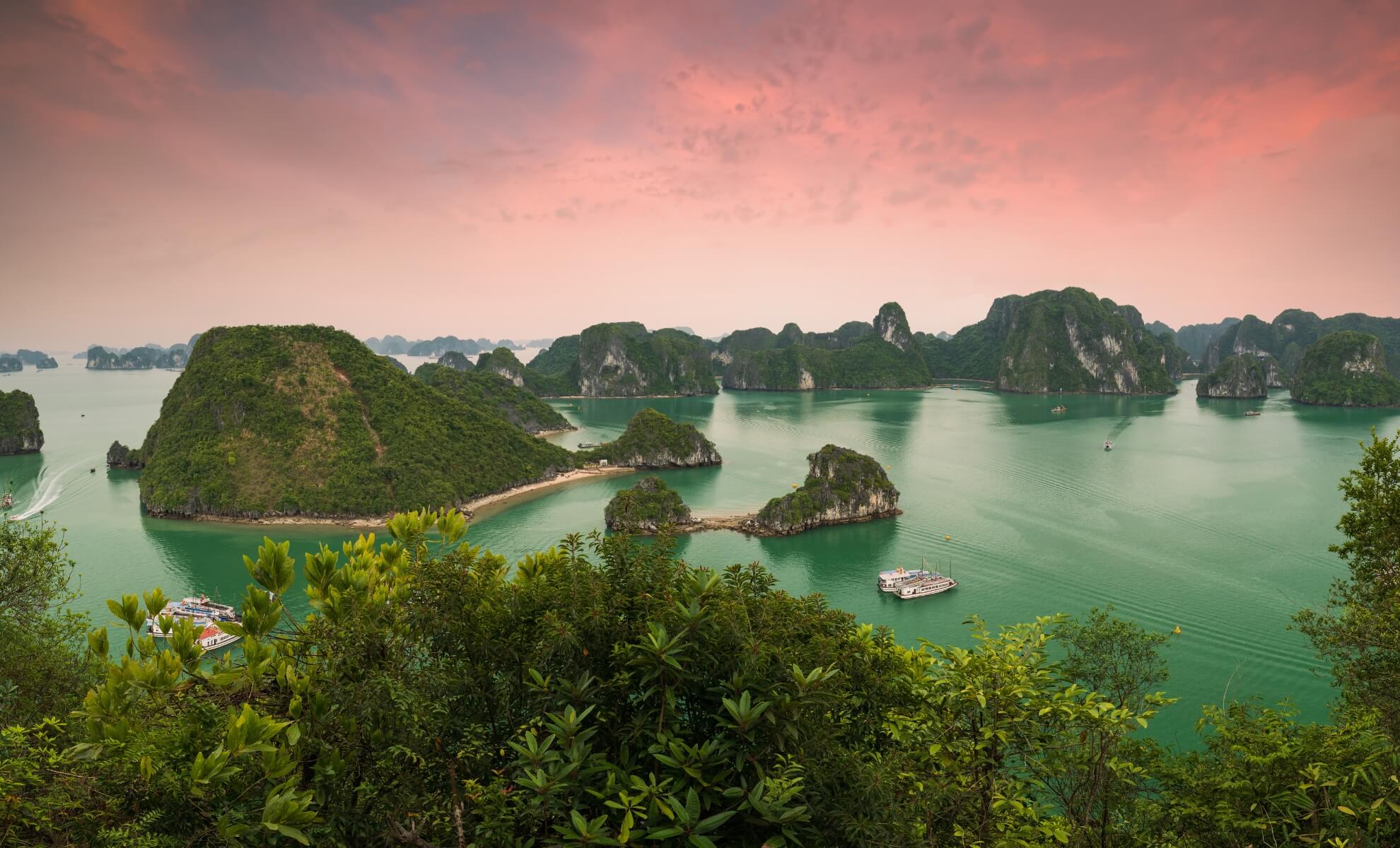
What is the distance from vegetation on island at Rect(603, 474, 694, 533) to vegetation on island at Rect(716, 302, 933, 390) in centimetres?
12187

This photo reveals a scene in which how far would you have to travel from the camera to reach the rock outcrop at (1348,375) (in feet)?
389

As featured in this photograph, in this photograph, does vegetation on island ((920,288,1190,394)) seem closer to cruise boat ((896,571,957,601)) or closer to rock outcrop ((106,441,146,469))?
cruise boat ((896,571,957,601))

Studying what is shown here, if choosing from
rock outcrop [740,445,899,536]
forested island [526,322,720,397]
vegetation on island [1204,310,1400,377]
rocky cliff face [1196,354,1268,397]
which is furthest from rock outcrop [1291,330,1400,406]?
rock outcrop [740,445,899,536]

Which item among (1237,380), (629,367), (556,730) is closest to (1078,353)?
(1237,380)

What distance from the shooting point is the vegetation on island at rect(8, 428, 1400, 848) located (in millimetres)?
4090

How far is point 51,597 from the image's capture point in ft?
44.7

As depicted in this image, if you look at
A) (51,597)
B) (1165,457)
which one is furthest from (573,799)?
(1165,457)

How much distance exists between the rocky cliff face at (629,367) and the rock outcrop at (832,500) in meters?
101

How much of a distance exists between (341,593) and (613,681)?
2.81 meters

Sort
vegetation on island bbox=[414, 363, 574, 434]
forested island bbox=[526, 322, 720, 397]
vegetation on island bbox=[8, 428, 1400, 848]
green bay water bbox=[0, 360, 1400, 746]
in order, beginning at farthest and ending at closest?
forested island bbox=[526, 322, 720, 397], vegetation on island bbox=[414, 363, 574, 434], green bay water bbox=[0, 360, 1400, 746], vegetation on island bbox=[8, 428, 1400, 848]

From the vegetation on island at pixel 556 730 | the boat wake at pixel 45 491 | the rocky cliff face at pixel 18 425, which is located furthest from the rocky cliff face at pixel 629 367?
the vegetation on island at pixel 556 730

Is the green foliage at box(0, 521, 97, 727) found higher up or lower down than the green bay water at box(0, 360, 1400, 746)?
higher up

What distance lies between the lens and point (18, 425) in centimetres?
7338

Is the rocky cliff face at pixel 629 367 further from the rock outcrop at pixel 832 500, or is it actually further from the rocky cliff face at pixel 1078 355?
the rock outcrop at pixel 832 500
